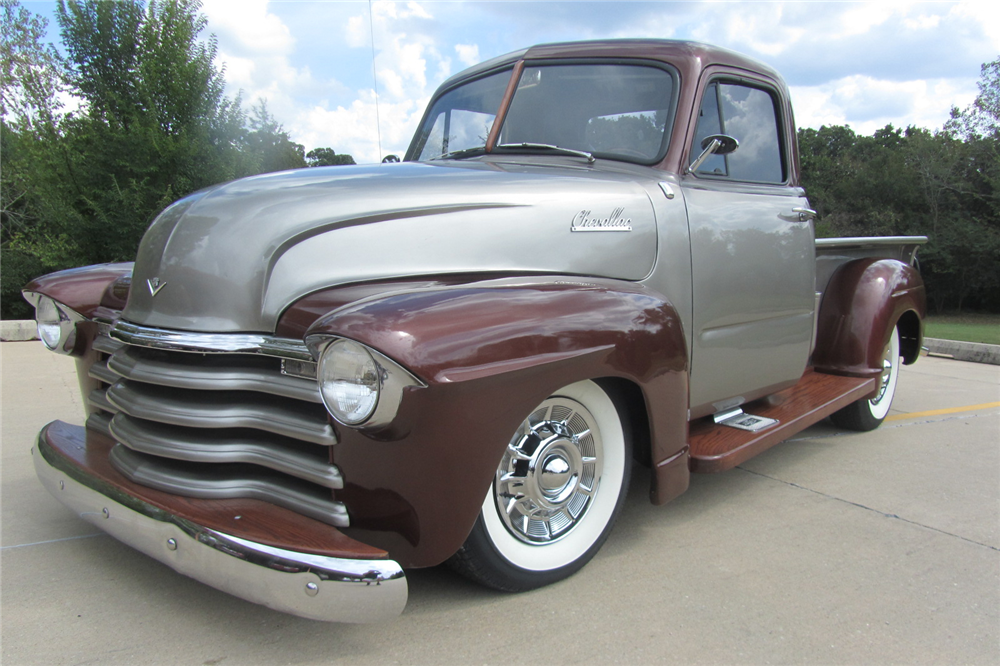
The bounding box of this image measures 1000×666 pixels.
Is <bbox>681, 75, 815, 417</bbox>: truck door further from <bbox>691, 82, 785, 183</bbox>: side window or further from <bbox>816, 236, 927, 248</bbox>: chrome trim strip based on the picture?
<bbox>816, 236, 927, 248</bbox>: chrome trim strip

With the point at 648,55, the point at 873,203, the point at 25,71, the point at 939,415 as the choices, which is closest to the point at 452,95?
the point at 648,55

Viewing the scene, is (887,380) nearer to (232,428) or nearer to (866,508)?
(866,508)

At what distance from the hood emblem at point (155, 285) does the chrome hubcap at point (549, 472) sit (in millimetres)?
1186

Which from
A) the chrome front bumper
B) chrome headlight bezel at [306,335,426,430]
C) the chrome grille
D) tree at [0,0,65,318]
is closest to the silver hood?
the chrome grille

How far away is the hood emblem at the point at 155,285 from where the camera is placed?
7.23 ft

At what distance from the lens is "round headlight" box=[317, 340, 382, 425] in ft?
5.71

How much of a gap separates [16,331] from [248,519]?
8.46 meters

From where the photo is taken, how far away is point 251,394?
2.00 m

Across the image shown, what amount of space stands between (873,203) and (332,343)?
31677 mm

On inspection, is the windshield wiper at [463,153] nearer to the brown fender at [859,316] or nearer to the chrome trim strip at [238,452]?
the chrome trim strip at [238,452]

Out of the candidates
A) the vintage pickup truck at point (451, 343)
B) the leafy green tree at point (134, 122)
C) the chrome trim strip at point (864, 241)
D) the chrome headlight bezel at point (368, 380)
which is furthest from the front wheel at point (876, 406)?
the leafy green tree at point (134, 122)

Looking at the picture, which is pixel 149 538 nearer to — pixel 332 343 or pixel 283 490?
pixel 283 490

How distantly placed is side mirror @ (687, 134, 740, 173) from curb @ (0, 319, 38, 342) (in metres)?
8.51

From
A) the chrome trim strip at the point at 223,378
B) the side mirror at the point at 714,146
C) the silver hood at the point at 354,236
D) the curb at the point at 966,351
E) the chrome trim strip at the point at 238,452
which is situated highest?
the side mirror at the point at 714,146
